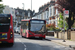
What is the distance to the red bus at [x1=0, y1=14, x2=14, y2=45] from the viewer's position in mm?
17156

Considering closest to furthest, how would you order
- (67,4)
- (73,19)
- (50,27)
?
(67,4) → (73,19) → (50,27)

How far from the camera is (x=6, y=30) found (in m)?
17.4

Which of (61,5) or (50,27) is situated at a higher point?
(61,5)

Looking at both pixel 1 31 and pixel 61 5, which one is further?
pixel 61 5

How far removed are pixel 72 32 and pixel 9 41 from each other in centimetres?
999

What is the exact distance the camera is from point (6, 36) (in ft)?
56.4

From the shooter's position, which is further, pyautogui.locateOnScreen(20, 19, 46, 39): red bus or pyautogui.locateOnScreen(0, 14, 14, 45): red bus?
pyautogui.locateOnScreen(20, 19, 46, 39): red bus

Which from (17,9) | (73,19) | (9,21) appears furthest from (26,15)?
(9,21)

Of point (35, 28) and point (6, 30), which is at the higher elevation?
point (6, 30)

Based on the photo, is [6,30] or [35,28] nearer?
[6,30]

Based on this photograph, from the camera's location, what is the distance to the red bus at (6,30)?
17.2m

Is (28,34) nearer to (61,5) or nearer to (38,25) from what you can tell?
(38,25)

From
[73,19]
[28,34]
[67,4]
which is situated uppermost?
[67,4]

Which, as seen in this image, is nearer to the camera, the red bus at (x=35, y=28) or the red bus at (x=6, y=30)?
the red bus at (x=6, y=30)
